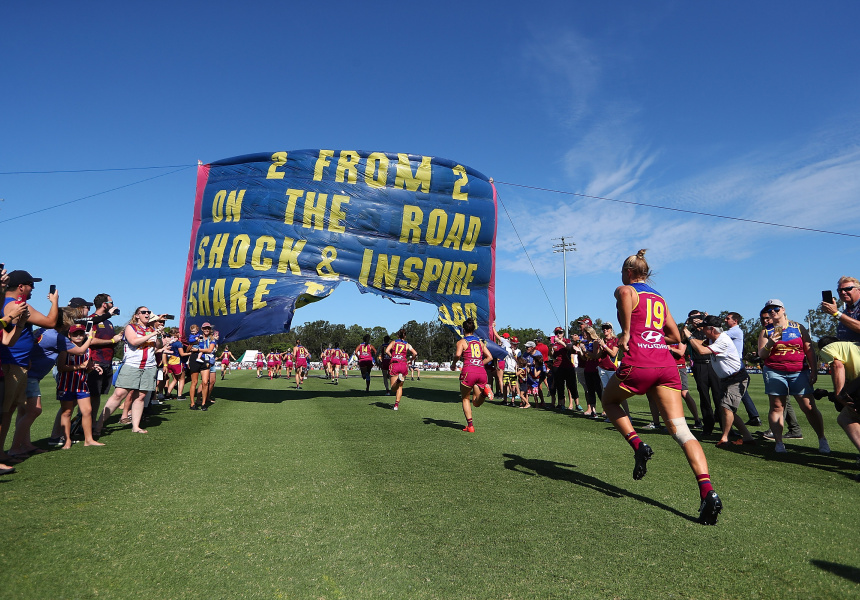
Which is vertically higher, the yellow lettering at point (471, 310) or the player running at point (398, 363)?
the yellow lettering at point (471, 310)

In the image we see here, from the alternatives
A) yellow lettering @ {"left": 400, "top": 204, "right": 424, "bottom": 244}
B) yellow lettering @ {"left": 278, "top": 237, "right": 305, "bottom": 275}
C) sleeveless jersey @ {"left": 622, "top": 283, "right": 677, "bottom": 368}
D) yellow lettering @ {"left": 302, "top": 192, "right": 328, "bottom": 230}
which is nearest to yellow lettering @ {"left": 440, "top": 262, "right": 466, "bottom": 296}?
yellow lettering @ {"left": 400, "top": 204, "right": 424, "bottom": 244}

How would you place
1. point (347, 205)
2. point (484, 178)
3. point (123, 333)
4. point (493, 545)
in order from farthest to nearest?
1. point (484, 178)
2. point (347, 205)
3. point (123, 333)
4. point (493, 545)

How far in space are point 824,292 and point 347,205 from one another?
43.4 ft

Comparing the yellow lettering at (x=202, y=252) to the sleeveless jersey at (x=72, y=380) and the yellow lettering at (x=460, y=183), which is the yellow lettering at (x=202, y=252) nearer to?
the yellow lettering at (x=460, y=183)

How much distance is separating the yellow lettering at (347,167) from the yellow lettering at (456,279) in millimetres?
4408

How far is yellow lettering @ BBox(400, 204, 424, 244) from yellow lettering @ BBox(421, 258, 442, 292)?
84 centimetres

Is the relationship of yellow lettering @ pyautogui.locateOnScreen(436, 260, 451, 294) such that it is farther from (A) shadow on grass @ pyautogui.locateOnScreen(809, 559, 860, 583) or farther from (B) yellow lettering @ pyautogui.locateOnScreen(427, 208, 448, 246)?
(A) shadow on grass @ pyautogui.locateOnScreen(809, 559, 860, 583)

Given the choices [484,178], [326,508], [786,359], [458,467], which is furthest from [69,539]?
[484,178]

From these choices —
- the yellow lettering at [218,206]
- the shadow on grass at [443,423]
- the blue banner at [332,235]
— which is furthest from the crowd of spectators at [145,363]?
the yellow lettering at [218,206]

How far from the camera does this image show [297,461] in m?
6.62

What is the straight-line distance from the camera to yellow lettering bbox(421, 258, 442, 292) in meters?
16.7

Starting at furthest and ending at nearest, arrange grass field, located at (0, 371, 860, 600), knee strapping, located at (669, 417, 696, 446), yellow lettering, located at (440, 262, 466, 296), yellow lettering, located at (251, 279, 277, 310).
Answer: yellow lettering, located at (440, 262, 466, 296) < yellow lettering, located at (251, 279, 277, 310) < knee strapping, located at (669, 417, 696, 446) < grass field, located at (0, 371, 860, 600)

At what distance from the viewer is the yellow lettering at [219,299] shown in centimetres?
1558

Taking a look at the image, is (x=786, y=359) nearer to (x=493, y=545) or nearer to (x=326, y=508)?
(x=493, y=545)
